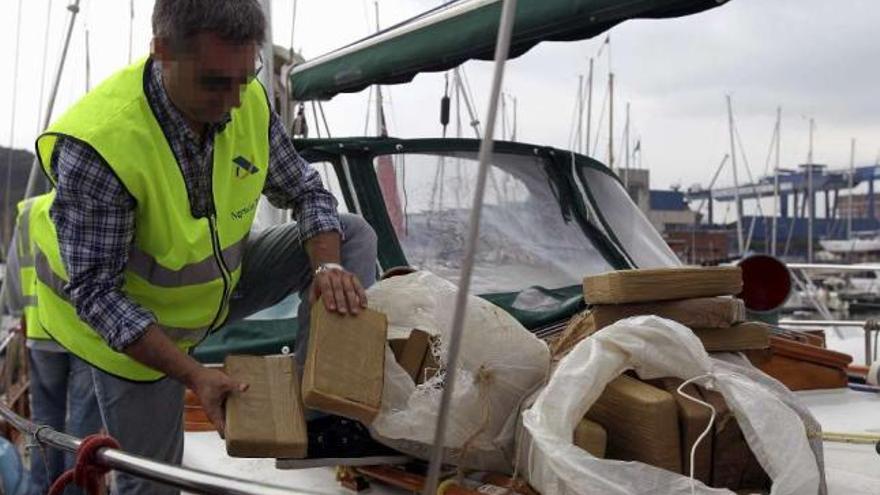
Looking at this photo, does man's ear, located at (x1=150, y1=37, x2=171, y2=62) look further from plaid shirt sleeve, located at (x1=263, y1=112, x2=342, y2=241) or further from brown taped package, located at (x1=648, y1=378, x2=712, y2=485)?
brown taped package, located at (x1=648, y1=378, x2=712, y2=485)

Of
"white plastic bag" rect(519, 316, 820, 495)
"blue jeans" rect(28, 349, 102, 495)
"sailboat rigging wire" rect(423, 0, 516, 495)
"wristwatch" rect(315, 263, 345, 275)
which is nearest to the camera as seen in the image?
"sailboat rigging wire" rect(423, 0, 516, 495)

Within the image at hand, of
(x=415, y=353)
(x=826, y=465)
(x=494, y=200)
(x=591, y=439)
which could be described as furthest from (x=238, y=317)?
(x=826, y=465)

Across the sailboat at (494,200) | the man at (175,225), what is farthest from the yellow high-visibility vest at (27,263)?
the man at (175,225)

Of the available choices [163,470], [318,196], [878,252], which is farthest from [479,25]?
[878,252]

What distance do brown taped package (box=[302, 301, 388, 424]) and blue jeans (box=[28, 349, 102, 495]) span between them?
60.0 inches

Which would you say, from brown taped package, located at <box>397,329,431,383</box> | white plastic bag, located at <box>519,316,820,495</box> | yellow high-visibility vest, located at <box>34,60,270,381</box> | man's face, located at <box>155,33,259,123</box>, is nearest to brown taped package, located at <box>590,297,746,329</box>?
white plastic bag, located at <box>519,316,820,495</box>

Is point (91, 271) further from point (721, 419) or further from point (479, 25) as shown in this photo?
point (479, 25)

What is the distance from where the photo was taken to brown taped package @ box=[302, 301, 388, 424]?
1.92 meters

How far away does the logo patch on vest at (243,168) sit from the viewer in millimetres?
2244

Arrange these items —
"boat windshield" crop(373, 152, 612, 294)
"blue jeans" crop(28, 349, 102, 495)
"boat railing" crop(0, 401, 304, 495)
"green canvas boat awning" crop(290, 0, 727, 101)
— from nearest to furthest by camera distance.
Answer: "boat railing" crop(0, 401, 304, 495) → "green canvas boat awning" crop(290, 0, 727, 101) → "blue jeans" crop(28, 349, 102, 495) → "boat windshield" crop(373, 152, 612, 294)

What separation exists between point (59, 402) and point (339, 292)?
2.06m

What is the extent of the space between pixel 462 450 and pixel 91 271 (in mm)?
900

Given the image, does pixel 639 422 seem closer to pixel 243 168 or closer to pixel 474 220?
pixel 474 220

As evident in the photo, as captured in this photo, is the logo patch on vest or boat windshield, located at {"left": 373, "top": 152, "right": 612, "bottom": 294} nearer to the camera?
the logo patch on vest
